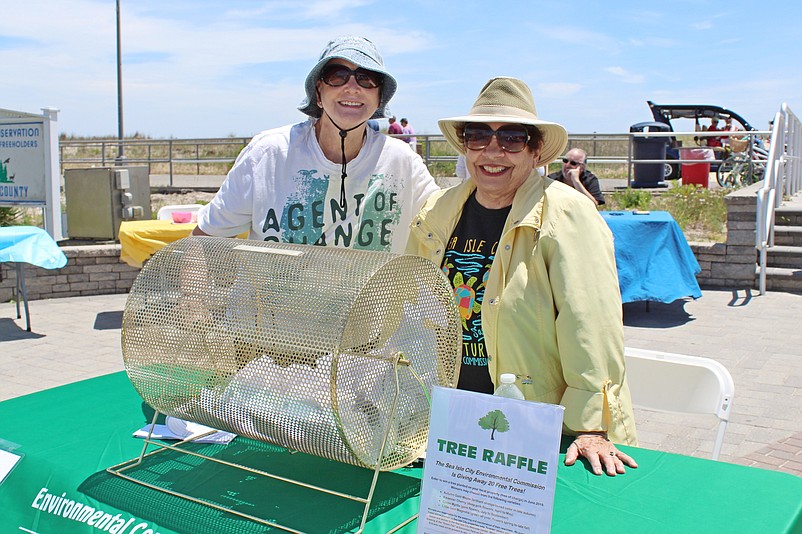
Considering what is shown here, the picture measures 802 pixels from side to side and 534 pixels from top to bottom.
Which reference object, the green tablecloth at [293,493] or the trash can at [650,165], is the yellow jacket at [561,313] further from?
the trash can at [650,165]

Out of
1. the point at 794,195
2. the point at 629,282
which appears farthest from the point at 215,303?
the point at 794,195

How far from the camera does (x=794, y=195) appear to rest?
12508 millimetres

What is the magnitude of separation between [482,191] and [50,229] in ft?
26.1

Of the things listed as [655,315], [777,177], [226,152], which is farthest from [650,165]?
[226,152]

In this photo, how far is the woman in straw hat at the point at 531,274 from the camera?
2.06 m

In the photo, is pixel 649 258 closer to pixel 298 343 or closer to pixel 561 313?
pixel 561 313

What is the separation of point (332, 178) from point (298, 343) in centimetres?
102

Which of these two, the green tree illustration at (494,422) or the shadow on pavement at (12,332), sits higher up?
the green tree illustration at (494,422)

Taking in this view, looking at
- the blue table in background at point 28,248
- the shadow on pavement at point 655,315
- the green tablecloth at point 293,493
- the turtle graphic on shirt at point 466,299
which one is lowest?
the shadow on pavement at point 655,315

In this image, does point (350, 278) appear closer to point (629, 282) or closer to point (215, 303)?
point (215, 303)

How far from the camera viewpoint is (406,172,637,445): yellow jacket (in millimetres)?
2061

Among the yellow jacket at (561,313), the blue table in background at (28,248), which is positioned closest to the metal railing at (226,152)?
the blue table in background at (28,248)

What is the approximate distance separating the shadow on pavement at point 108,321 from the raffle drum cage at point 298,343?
19.0 ft

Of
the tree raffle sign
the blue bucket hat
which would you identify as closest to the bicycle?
the blue bucket hat
